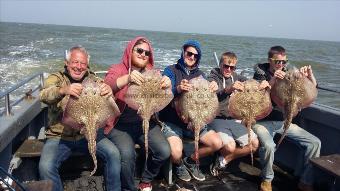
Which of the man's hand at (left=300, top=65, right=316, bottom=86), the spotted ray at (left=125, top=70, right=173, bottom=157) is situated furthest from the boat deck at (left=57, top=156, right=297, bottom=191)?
the man's hand at (left=300, top=65, right=316, bottom=86)

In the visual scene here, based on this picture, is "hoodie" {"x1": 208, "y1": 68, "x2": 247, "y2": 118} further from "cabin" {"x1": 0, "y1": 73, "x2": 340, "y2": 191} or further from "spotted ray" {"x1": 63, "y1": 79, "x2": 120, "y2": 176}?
"spotted ray" {"x1": 63, "y1": 79, "x2": 120, "y2": 176}

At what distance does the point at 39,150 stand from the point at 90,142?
1.29 m

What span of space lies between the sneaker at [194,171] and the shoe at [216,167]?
237mm

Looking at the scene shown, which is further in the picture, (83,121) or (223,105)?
(223,105)

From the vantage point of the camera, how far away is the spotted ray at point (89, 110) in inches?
161

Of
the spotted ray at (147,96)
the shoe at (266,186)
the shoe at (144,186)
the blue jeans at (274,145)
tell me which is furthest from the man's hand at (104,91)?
the shoe at (266,186)

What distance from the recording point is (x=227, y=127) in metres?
5.65

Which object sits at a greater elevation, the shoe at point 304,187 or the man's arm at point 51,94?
the man's arm at point 51,94

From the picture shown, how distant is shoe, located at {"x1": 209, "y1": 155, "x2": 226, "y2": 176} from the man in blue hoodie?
0.25m

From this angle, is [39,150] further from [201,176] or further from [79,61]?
[201,176]

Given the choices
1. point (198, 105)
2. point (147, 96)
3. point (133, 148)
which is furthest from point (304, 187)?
point (147, 96)

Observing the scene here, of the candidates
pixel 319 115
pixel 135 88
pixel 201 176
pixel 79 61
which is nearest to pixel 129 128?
pixel 135 88

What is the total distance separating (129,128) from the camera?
4941 mm

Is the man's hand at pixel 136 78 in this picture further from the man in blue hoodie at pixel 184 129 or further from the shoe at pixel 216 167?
the shoe at pixel 216 167
